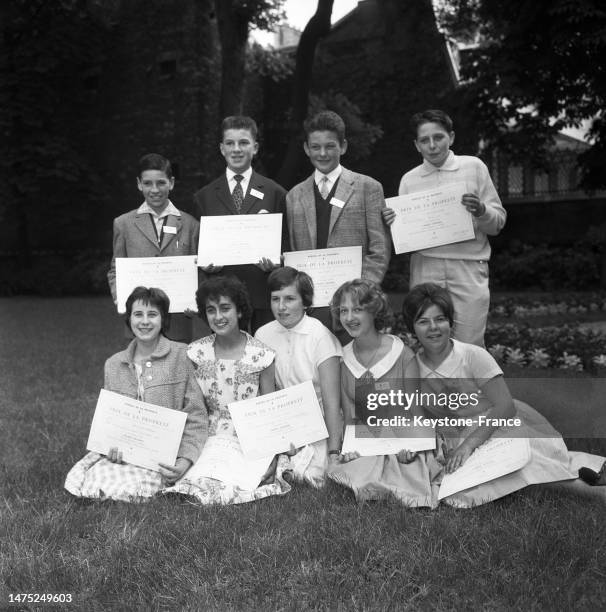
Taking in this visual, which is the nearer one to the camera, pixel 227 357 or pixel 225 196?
pixel 227 357

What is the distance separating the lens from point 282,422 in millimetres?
3848

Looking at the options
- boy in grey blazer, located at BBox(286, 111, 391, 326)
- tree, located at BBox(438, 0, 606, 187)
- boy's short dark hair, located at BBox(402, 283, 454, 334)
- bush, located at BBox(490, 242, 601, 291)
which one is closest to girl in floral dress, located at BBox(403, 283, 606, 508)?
boy's short dark hair, located at BBox(402, 283, 454, 334)

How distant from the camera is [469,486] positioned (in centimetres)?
331

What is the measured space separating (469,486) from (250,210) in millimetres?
2062

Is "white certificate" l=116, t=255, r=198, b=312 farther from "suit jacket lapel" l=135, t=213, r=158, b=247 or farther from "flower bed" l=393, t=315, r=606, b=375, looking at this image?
"flower bed" l=393, t=315, r=606, b=375

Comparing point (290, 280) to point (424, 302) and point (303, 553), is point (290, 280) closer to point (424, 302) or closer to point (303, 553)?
point (424, 302)

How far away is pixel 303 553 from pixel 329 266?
175cm

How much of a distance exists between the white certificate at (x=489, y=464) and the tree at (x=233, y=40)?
37.2 feet

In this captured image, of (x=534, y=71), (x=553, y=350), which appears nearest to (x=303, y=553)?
(x=553, y=350)

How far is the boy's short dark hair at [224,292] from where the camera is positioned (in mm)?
3938

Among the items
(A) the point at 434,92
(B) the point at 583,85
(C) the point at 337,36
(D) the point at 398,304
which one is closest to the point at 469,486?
(D) the point at 398,304

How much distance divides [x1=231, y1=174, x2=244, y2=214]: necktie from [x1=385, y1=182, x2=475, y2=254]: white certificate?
3.09 ft

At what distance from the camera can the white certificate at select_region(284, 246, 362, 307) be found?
413 centimetres
